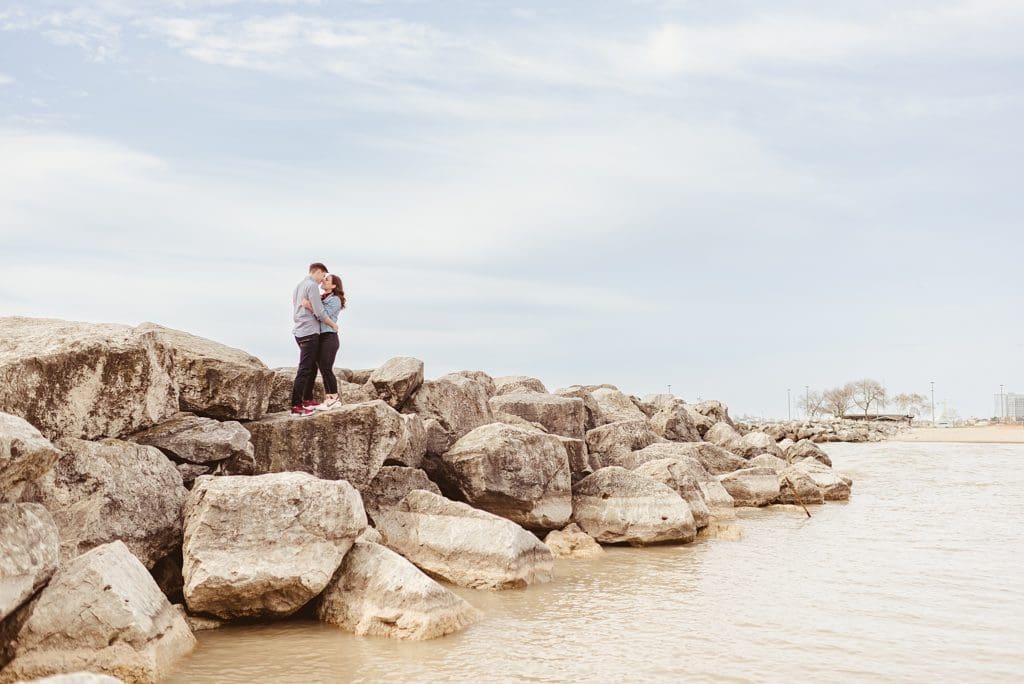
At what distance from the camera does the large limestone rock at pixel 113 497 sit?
8.27 metres

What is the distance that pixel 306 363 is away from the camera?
12.5 meters

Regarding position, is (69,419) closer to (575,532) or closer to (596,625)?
(596,625)

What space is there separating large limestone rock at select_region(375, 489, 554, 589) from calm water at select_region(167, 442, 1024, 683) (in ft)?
0.96

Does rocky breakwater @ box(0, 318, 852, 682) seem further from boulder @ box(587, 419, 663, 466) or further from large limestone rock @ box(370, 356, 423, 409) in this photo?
boulder @ box(587, 419, 663, 466)

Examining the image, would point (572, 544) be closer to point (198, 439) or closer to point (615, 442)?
point (198, 439)

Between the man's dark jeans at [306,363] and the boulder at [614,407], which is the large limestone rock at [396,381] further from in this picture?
the boulder at [614,407]

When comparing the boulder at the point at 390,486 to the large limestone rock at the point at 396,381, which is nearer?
the boulder at the point at 390,486

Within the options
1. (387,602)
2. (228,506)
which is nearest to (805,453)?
(387,602)

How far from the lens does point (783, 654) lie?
8219 mm

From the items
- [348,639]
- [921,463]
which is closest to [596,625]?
[348,639]

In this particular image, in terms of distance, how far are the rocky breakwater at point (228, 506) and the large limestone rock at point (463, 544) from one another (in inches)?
0.9

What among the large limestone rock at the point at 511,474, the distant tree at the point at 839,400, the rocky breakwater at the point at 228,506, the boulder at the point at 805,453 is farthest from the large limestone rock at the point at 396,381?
the distant tree at the point at 839,400

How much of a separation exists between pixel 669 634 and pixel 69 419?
6358 millimetres

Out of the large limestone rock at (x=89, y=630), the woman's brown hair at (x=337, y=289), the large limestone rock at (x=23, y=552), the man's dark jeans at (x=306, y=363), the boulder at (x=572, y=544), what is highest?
the woman's brown hair at (x=337, y=289)
